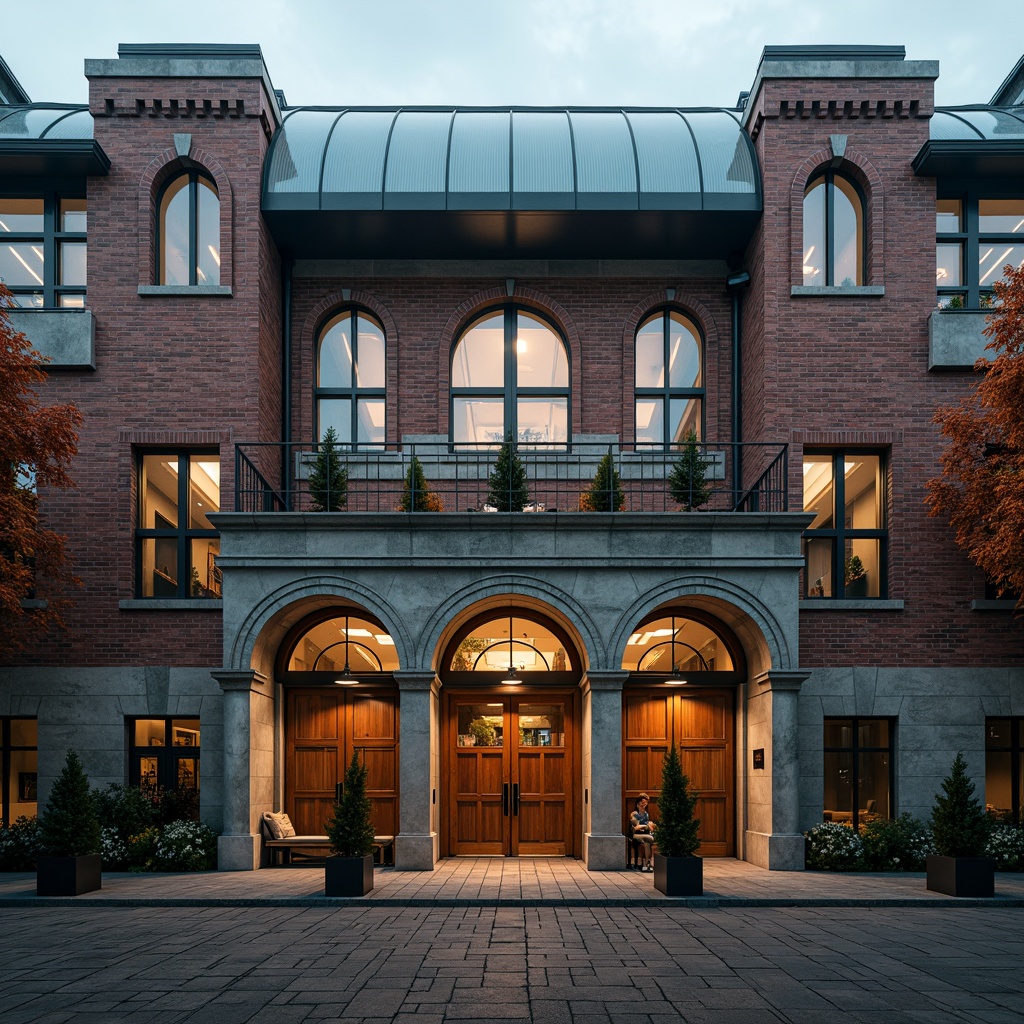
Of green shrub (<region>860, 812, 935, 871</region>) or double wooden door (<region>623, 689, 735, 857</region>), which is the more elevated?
double wooden door (<region>623, 689, 735, 857</region>)

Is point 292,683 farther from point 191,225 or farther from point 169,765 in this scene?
point 191,225

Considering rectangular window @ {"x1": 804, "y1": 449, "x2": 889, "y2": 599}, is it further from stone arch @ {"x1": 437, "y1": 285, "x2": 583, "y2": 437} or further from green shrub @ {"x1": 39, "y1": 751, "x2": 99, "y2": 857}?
green shrub @ {"x1": 39, "y1": 751, "x2": 99, "y2": 857}

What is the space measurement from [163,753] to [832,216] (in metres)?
15.7

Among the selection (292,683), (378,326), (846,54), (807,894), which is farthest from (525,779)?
(846,54)

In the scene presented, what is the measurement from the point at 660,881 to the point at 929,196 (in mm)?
13092

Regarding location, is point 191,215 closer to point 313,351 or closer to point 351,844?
point 313,351

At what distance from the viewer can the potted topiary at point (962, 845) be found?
1350cm

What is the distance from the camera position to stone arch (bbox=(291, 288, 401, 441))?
776 inches

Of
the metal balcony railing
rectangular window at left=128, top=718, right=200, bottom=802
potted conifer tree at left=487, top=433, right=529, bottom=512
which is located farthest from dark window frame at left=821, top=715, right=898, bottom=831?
rectangular window at left=128, top=718, right=200, bottom=802

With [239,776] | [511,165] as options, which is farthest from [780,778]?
[511,165]

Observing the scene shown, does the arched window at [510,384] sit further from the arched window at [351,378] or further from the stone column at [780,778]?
the stone column at [780,778]

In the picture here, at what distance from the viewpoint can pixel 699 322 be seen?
65.7 feet

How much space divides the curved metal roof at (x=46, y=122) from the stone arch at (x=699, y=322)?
36.5 ft

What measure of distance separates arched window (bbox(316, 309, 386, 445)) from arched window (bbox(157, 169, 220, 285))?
261 centimetres
